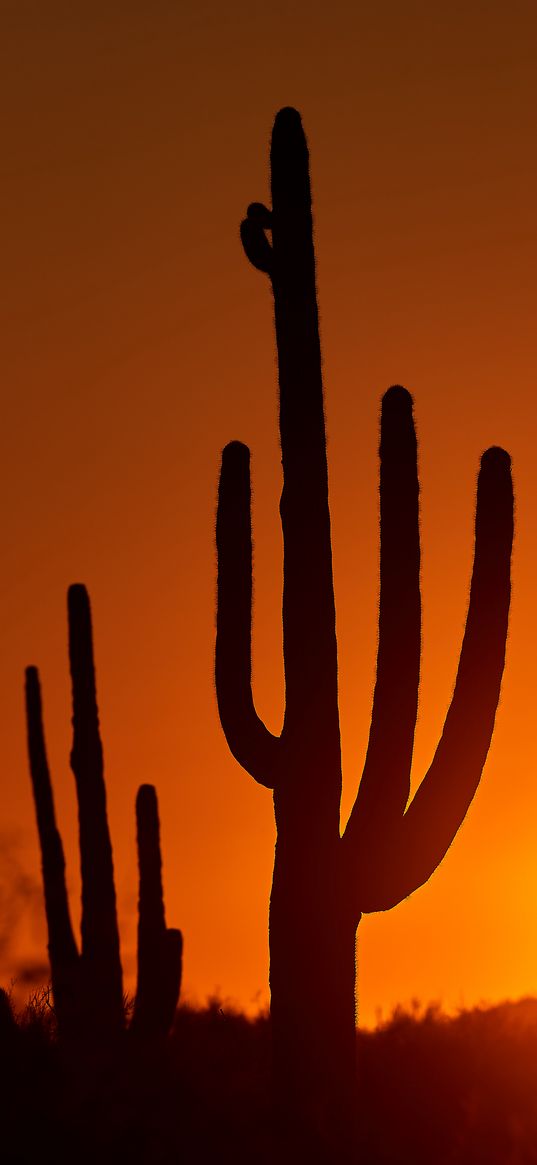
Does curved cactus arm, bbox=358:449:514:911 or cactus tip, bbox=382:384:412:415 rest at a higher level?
cactus tip, bbox=382:384:412:415

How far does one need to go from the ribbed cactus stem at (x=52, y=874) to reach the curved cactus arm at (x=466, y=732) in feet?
16.8

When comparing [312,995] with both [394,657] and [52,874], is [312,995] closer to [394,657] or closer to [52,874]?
[394,657]

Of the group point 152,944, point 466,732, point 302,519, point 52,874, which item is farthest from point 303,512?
point 52,874

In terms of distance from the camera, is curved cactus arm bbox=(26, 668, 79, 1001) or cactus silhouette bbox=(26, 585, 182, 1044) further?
curved cactus arm bbox=(26, 668, 79, 1001)

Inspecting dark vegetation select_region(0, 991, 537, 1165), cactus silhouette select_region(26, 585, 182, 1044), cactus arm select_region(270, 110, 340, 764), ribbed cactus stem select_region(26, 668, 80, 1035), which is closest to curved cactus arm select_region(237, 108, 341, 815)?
cactus arm select_region(270, 110, 340, 764)

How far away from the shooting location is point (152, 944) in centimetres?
1438

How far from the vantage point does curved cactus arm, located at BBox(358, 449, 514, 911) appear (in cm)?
1030

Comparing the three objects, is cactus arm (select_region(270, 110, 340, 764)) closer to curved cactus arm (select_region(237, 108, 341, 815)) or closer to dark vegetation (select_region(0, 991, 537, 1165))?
curved cactus arm (select_region(237, 108, 341, 815))

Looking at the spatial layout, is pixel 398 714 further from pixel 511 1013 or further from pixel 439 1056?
pixel 511 1013

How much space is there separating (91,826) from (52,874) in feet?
4.60

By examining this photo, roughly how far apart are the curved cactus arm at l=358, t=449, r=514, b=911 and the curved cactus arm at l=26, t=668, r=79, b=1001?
5384 millimetres

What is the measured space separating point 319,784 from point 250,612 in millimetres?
1287

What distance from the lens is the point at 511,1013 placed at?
18.5m

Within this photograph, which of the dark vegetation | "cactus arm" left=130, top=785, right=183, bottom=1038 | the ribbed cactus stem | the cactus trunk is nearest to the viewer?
the cactus trunk
